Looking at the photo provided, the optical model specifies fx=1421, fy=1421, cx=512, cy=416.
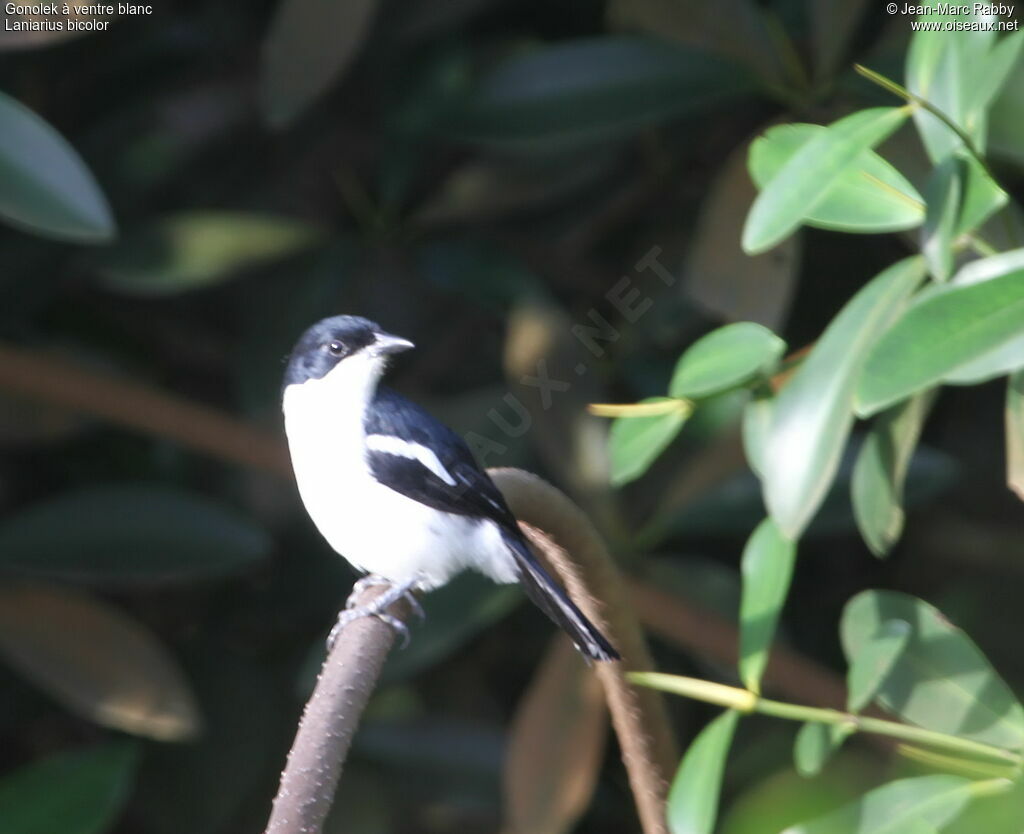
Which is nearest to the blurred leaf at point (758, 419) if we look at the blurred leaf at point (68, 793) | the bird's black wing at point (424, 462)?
the bird's black wing at point (424, 462)

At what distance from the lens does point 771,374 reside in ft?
4.59

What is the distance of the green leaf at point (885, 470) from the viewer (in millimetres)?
1523

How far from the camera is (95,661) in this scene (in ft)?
7.41

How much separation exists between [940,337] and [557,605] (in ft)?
2.01

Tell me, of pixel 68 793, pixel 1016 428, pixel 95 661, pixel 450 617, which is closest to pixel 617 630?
pixel 1016 428

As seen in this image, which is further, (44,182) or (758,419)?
(44,182)

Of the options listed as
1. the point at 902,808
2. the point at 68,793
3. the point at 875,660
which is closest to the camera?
the point at 902,808

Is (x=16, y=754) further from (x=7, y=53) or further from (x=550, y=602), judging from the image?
(x=550, y=602)

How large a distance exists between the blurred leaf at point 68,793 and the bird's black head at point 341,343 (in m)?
0.64

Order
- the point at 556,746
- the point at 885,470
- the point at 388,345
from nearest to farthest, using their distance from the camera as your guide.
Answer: the point at 885,470 < the point at 388,345 < the point at 556,746

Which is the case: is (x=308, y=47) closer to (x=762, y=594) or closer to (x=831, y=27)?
(x=831, y=27)

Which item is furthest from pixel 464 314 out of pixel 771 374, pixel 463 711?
pixel 771 374

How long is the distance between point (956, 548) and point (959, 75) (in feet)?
4.88

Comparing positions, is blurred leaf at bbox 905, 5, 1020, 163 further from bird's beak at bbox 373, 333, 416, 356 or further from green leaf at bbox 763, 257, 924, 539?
bird's beak at bbox 373, 333, 416, 356
